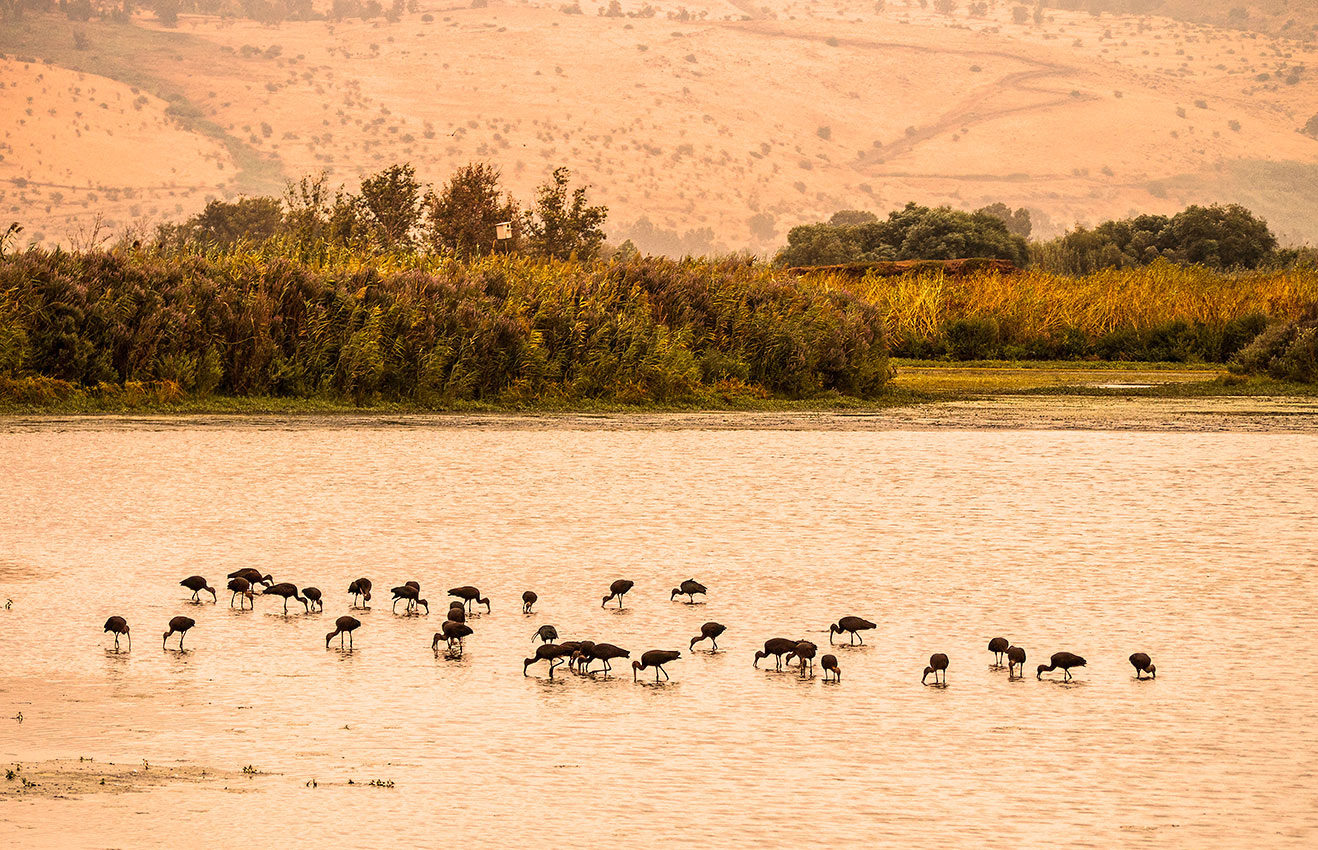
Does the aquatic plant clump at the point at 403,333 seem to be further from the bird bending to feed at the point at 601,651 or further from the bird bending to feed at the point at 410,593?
the bird bending to feed at the point at 601,651

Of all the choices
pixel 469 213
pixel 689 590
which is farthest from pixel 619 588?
pixel 469 213

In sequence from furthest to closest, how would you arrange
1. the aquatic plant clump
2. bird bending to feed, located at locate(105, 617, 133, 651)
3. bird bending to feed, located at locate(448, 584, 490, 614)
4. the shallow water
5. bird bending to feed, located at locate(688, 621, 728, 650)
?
the aquatic plant clump
bird bending to feed, located at locate(448, 584, 490, 614)
bird bending to feed, located at locate(688, 621, 728, 650)
bird bending to feed, located at locate(105, 617, 133, 651)
the shallow water

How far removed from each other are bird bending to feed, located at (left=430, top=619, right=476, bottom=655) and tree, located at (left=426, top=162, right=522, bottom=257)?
45.1m

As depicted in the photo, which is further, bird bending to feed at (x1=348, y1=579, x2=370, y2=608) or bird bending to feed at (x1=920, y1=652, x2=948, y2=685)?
bird bending to feed at (x1=348, y1=579, x2=370, y2=608)

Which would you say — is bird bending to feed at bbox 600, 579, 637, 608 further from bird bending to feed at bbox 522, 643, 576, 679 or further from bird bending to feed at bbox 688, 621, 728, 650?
bird bending to feed at bbox 522, 643, 576, 679

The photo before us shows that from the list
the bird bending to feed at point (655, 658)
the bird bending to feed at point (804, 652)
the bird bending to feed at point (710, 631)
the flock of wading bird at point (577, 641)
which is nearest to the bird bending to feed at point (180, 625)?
the flock of wading bird at point (577, 641)

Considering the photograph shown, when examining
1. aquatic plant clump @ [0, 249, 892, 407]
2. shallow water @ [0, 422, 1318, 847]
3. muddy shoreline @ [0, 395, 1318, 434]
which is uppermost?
aquatic plant clump @ [0, 249, 892, 407]

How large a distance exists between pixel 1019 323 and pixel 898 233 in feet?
143

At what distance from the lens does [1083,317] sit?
38938 mm

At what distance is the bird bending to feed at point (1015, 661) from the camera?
7172mm

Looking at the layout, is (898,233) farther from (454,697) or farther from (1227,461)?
(454,697)

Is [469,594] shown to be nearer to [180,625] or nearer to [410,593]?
[410,593]

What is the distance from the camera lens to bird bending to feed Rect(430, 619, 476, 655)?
7586 millimetres

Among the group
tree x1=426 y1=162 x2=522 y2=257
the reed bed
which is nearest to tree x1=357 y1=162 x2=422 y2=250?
tree x1=426 y1=162 x2=522 y2=257
